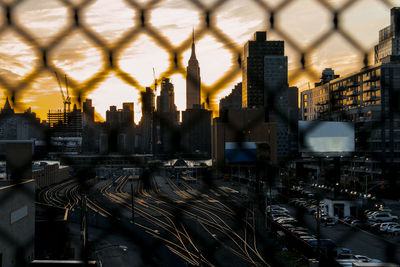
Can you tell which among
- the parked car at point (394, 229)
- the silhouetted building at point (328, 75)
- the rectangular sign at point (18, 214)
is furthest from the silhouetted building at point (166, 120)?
the parked car at point (394, 229)

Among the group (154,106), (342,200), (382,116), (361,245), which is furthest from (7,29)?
(361,245)

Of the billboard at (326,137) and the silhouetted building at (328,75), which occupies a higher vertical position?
the silhouetted building at (328,75)

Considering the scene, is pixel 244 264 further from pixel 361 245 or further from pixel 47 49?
pixel 47 49

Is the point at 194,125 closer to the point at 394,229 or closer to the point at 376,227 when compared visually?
the point at 394,229

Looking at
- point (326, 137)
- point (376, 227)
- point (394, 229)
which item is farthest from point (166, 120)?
point (376, 227)

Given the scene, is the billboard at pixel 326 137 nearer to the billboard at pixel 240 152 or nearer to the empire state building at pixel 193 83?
the billboard at pixel 240 152

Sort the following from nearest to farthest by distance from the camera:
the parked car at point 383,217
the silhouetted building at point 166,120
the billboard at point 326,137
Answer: the silhouetted building at point 166,120 → the billboard at point 326,137 → the parked car at point 383,217
